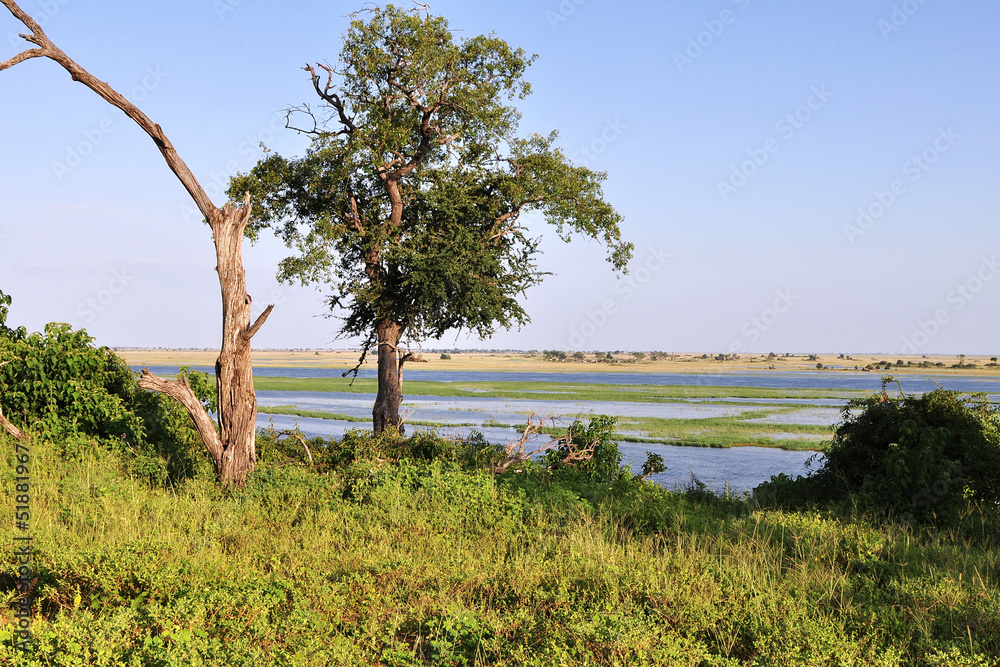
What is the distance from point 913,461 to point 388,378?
38.7 feet

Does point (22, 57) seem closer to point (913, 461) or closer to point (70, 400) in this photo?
point (70, 400)

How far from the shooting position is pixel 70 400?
14.2 metres

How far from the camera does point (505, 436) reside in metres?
31.0

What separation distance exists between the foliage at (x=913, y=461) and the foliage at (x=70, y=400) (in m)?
12.5

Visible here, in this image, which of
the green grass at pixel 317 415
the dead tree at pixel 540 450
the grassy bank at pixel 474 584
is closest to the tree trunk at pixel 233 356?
the grassy bank at pixel 474 584

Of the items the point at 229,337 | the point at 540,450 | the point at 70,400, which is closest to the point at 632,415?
the point at 540,450

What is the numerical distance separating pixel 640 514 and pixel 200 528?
19.6 ft

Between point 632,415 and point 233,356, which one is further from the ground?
point 233,356

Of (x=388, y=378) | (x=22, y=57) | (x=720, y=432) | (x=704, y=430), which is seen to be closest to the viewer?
(x=22, y=57)

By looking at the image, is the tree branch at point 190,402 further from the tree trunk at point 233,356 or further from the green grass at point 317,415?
the green grass at point 317,415

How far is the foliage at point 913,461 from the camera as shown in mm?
11625

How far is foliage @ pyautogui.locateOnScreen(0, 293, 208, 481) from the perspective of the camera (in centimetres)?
1366

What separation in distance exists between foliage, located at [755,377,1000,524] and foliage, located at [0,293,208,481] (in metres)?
12.5

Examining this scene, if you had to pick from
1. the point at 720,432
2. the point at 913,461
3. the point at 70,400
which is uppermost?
the point at 70,400
